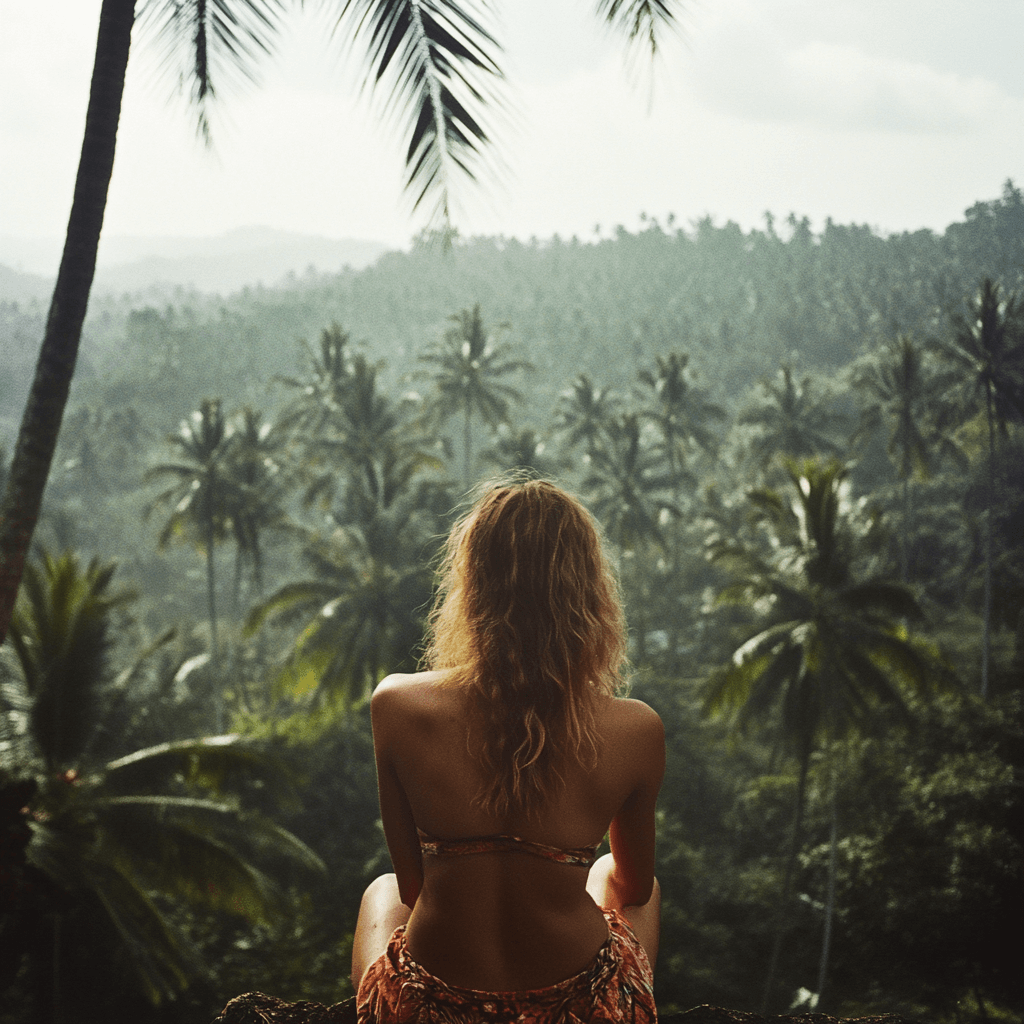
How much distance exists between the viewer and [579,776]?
1.66m

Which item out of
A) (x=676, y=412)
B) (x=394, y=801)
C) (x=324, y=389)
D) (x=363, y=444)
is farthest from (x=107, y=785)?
(x=676, y=412)

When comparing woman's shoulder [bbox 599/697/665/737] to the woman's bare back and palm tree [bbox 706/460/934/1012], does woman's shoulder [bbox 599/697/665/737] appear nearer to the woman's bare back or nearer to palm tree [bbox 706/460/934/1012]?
the woman's bare back

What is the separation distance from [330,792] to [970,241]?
7016 cm

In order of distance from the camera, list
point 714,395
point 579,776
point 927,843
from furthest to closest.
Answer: point 714,395 → point 927,843 → point 579,776

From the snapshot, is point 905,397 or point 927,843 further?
point 905,397

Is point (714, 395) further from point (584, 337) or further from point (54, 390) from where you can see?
point (54, 390)

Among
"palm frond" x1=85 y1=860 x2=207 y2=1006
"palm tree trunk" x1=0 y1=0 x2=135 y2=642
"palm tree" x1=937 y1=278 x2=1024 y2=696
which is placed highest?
"palm tree" x1=937 y1=278 x2=1024 y2=696

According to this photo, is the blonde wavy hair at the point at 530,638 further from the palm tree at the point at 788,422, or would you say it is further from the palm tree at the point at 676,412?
the palm tree at the point at 788,422

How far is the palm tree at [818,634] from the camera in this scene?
50.5ft

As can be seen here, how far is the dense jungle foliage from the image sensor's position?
10.2m

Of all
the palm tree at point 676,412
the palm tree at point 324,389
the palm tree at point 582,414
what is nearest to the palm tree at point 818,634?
the palm tree at point 676,412

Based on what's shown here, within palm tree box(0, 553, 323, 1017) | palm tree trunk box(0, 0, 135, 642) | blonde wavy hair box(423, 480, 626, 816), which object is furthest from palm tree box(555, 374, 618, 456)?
blonde wavy hair box(423, 480, 626, 816)

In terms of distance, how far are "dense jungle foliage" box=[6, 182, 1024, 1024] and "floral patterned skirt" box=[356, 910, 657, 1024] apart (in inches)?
68.6

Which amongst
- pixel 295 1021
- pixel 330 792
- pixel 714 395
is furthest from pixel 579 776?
pixel 714 395
